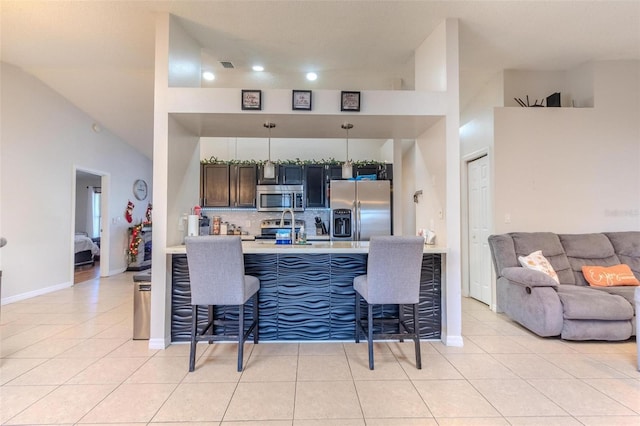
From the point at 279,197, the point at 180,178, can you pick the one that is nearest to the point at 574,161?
the point at 279,197

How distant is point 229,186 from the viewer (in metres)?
5.82

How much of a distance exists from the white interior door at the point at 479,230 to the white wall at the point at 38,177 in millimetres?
6556

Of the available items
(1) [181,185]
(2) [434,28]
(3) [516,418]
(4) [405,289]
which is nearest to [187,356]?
(1) [181,185]

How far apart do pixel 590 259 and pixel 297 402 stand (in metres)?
3.70

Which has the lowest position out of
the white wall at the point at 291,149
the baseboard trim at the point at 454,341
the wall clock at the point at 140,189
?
the baseboard trim at the point at 454,341

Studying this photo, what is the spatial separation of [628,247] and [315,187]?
437 cm

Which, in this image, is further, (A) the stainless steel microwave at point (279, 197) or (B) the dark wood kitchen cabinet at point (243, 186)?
(B) the dark wood kitchen cabinet at point (243, 186)

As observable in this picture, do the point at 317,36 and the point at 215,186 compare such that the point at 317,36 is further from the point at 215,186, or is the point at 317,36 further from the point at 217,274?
the point at 215,186

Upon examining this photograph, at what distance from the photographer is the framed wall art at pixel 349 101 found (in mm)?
2932

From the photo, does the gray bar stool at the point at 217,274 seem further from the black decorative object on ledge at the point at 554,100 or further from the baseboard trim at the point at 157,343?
the black decorative object on ledge at the point at 554,100

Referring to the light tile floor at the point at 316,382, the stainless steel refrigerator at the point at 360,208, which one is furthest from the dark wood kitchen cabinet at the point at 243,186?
the light tile floor at the point at 316,382

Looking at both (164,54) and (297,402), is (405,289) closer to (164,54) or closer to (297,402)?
(297,402)

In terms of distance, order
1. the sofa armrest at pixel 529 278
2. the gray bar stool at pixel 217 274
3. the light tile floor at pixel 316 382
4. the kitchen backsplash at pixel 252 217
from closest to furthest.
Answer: the light tile floor at pixel 316 382 → the gray bar stool at pixel 217 274 → the sofa armrest at pixel 529 278 → the kitchen backsplash at pixel 252 217

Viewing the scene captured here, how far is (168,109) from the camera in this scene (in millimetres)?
2875
